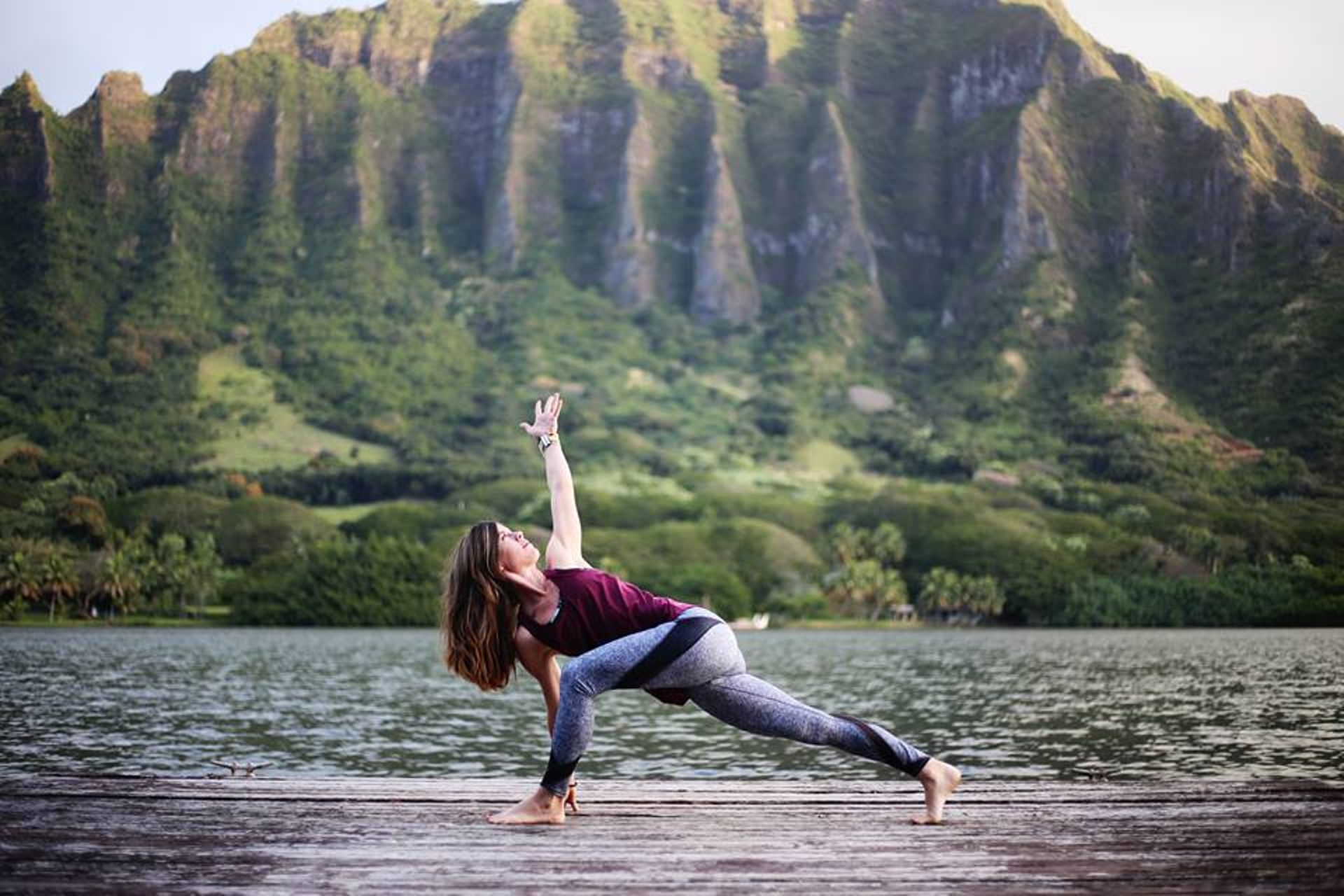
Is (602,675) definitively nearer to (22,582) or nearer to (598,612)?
(598,612)

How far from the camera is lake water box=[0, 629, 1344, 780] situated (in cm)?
3566

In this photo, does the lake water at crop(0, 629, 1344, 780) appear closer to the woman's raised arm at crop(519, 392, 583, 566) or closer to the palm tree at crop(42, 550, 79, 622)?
the woman's raised arm at crop(519, 392, 583, 566)

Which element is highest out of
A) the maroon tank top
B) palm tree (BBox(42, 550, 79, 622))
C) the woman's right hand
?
the woman's right hand

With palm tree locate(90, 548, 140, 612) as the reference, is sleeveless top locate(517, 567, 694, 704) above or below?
above

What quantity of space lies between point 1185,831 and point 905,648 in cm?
12321

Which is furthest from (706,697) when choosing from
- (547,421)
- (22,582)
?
(22,582)

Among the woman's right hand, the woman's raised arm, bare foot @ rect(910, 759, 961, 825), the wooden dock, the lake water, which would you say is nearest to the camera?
the wooden dock

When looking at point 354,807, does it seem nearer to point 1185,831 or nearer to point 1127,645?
point 1185,831

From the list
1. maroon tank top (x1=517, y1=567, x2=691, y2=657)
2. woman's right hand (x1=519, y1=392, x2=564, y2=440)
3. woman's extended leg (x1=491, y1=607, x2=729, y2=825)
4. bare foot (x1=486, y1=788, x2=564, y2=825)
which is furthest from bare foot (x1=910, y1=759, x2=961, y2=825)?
woman's right hand (x1=519, y1=392, x2=564, y2=440)

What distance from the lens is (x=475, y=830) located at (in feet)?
30.7

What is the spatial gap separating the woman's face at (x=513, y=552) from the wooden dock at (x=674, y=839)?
5.48 feet

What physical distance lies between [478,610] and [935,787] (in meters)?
3.20

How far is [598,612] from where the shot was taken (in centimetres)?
959

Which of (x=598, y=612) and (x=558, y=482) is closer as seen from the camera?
(x=598, y=612)
